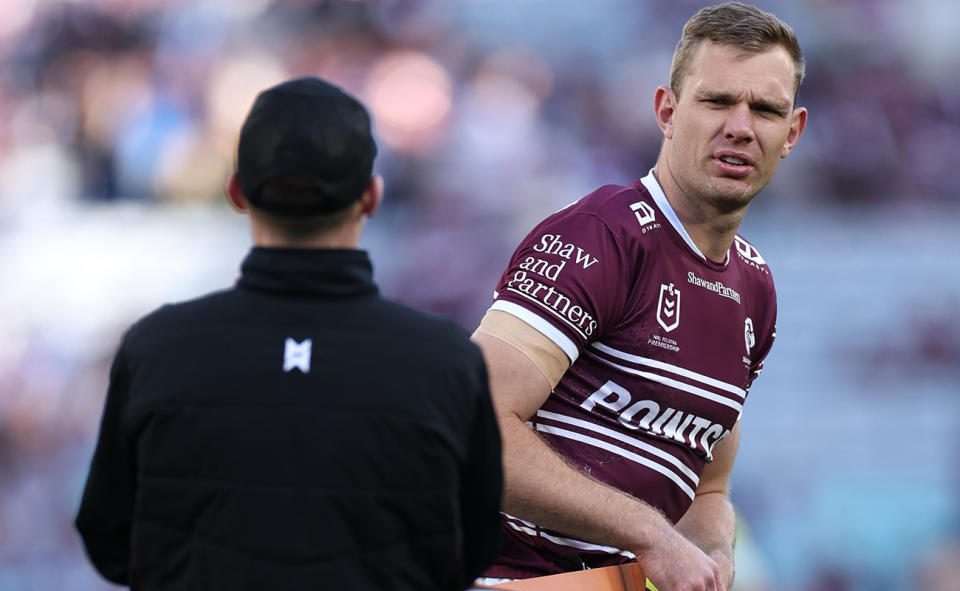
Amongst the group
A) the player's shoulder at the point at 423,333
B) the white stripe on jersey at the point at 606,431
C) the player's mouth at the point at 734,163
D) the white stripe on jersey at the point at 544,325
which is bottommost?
the white stripe on jersey at the point at 606,431

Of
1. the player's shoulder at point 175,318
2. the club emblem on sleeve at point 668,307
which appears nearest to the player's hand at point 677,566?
the club emblem on sleeve at point 668,307

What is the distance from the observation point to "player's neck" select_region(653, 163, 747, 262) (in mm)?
2980

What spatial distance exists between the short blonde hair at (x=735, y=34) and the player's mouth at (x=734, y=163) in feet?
0.79

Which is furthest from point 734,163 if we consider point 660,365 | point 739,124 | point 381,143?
point 381,143

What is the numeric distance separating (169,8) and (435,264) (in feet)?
11.2

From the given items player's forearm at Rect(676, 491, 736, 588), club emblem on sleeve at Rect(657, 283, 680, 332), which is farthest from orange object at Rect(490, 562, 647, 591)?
club emblem on sleeve at Rect(657, 283, 680, 332)

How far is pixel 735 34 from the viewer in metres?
2.99

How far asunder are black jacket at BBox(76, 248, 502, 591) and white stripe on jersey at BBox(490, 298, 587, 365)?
0.80 meters

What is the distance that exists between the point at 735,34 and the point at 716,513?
1.27 m

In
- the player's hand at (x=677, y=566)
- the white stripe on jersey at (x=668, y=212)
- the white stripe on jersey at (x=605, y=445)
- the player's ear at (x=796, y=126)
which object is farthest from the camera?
the player's ear at (x=796, y=126)

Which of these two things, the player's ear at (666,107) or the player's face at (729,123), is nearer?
the player's face at (729,123)

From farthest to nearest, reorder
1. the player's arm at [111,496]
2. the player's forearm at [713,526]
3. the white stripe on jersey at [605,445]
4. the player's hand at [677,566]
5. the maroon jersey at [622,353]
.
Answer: the player's forearm at [713,526], the white stripe on jersey at [605,445], the maroon jersey at [622,353], the player's hand at [677,566], the player's arm at [111,496]

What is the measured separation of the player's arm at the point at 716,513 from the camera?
309cm

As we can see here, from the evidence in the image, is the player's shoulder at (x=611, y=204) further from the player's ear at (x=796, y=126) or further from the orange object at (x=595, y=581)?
the orange object at (x=595, y=581)
